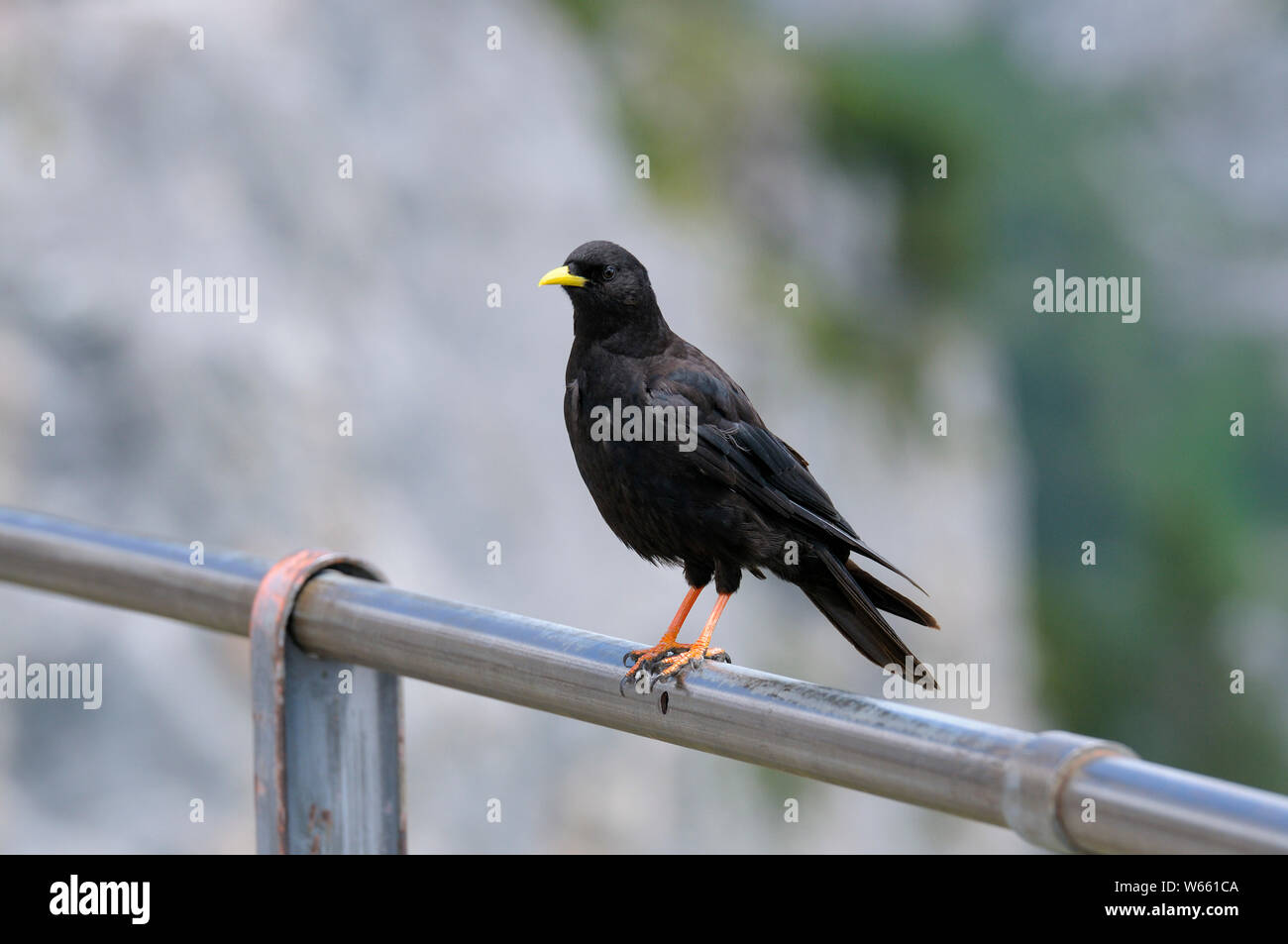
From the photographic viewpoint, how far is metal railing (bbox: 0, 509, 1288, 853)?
1.29m

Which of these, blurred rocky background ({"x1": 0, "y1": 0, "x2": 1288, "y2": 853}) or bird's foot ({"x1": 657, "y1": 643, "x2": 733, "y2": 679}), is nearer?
bird's foot ({"x1": 657, "y1": 643, "x2": 733, "y2": 679})

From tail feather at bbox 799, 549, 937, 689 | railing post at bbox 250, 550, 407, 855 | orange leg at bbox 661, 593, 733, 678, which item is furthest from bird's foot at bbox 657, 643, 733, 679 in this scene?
railing post at bbox 250, 550, 407, 855

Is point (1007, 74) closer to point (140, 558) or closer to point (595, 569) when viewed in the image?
point (595, 569)

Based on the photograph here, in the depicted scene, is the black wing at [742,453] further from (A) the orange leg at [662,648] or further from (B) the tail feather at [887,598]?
(A) the orange leg at [662,648]

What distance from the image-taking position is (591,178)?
9.55 metres

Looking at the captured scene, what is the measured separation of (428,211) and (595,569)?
2448mm

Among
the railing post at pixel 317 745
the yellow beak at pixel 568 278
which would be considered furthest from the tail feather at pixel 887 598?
the railing post at pixel 317 745

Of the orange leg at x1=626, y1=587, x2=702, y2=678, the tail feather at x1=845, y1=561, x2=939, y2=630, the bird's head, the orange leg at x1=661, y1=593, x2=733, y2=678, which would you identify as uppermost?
the bird's head

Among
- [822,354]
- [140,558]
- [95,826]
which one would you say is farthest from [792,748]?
[822,354]

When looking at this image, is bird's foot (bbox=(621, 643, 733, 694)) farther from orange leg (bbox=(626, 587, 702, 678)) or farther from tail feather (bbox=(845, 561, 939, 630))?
tail feather (bbox=(845, 561, 939, 630))

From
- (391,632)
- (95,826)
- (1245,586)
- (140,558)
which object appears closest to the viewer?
(391,632)

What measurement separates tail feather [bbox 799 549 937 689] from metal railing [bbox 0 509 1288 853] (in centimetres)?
82

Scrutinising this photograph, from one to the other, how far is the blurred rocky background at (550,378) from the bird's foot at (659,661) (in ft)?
17.3

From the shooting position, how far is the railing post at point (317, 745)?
6.57 ft
